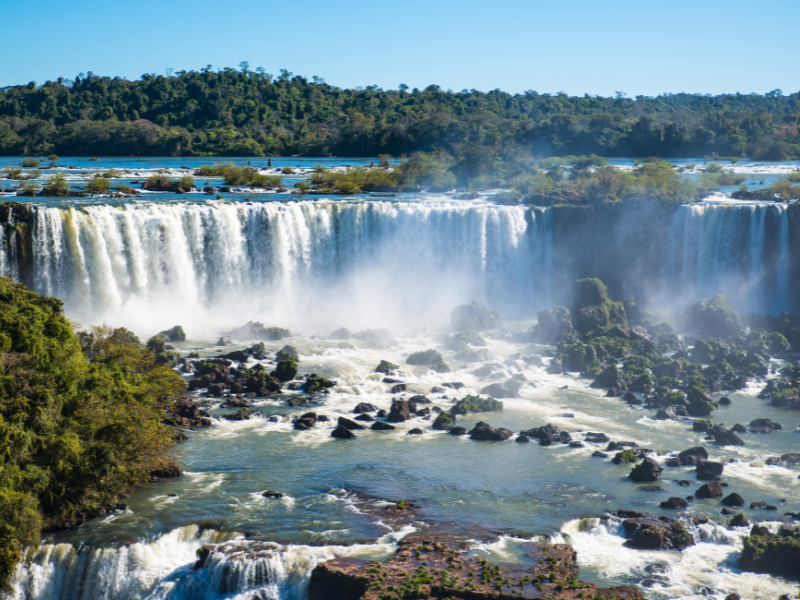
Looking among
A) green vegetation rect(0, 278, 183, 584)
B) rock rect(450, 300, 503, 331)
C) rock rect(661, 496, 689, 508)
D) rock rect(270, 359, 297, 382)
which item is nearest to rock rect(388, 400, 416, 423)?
rock rect(270, 359, 297, 382)

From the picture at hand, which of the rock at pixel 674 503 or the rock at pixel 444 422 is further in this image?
the rock at pixel 444 422

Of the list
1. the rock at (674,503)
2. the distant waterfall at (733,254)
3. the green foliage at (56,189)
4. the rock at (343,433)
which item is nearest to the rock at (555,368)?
the rock at (343,433)

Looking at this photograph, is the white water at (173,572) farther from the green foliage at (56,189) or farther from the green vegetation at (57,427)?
the green foliage at (56,189)

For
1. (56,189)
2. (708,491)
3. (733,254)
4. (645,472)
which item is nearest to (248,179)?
(56,189)

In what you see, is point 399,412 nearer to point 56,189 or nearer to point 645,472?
point 645,472

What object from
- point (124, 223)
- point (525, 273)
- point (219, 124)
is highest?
point (219, 124)

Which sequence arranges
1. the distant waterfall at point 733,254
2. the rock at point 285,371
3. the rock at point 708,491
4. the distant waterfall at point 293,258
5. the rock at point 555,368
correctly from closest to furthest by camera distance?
1. the rock at point 708,491
2. the rock at point 285,371
3. the rock at point 555,368
4. the distant waterfall at point 293,258
5. the distant waterfall at point 733,254

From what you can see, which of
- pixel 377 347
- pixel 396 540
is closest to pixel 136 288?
pixel 377 347

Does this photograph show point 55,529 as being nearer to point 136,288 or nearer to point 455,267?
point 136,288
